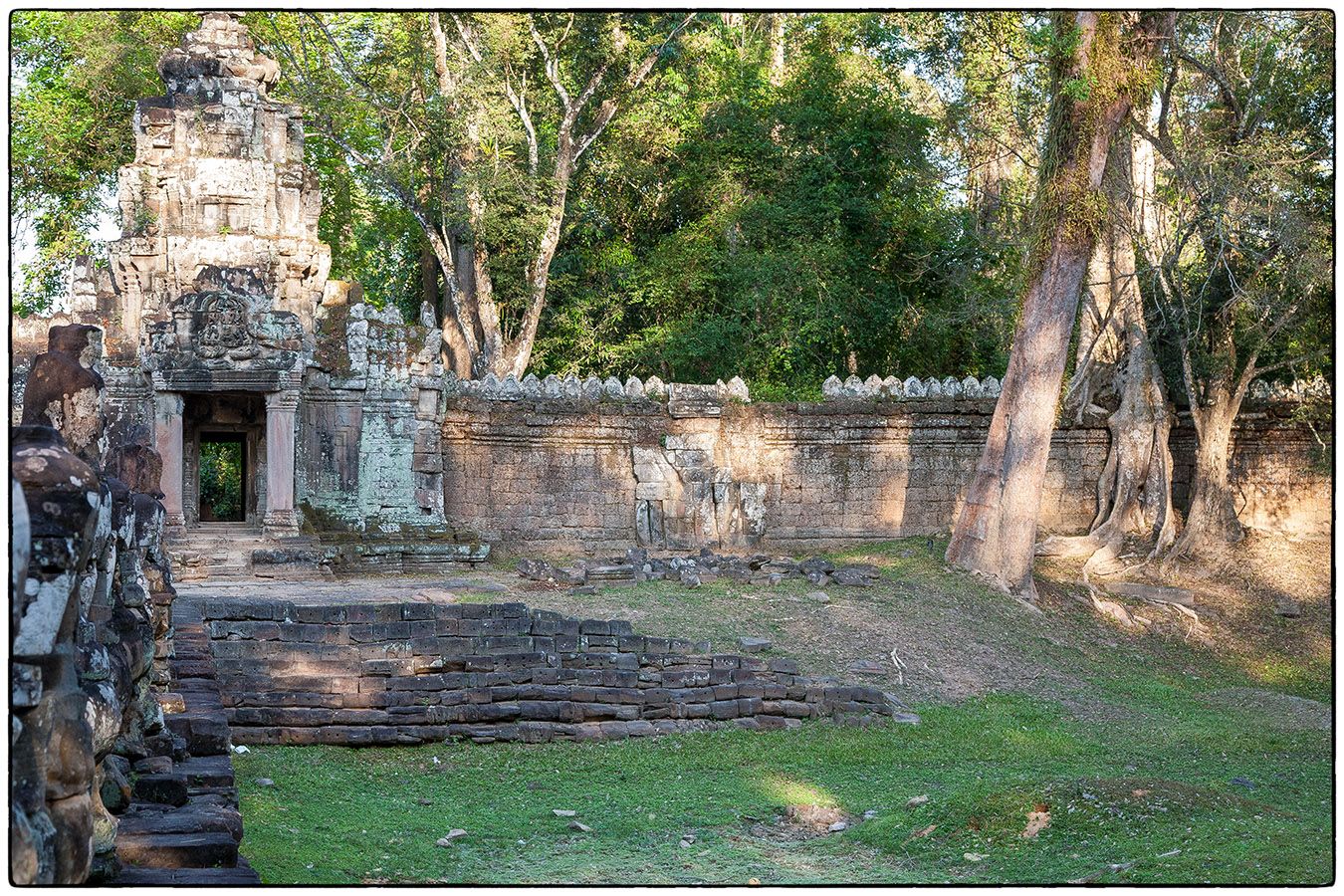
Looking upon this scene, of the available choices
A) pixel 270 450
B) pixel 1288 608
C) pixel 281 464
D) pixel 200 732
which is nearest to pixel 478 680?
pixel 200 732

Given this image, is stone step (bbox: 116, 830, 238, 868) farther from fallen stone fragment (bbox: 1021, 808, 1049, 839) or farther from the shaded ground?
fallen stone fragment (bbox: 1021, 808, 1049, 839)

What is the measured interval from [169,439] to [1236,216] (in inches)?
489

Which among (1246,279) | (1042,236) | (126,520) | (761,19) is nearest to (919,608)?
(1042,236)

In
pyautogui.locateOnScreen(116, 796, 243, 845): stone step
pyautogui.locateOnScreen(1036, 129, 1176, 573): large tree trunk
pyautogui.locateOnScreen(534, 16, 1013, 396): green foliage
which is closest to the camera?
pyautogui.locateOnScreen(116, 796, 243, 845): stone step

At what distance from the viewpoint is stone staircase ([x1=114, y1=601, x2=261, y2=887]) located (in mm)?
4410

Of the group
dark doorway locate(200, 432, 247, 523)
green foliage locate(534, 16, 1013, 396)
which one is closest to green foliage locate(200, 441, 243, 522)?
dark doorway locate(200, 432, 247, 523)

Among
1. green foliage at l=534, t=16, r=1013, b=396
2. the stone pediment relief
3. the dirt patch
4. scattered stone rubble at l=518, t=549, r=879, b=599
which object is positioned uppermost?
green foliage at l=534, t=16, r=1013, b=396

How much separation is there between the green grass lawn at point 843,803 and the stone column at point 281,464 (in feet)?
21.9

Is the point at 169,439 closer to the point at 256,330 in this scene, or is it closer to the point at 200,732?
the point at 256,330

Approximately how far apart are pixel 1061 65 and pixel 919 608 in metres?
6.06

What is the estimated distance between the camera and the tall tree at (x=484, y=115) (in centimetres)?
2134

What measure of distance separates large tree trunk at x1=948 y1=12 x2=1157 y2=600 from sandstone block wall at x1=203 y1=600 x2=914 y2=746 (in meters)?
4.43

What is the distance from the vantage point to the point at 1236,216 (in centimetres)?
1497

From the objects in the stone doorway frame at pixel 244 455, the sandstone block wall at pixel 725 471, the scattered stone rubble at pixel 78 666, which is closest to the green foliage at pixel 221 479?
the stone doorway frame at pixel 244 455
